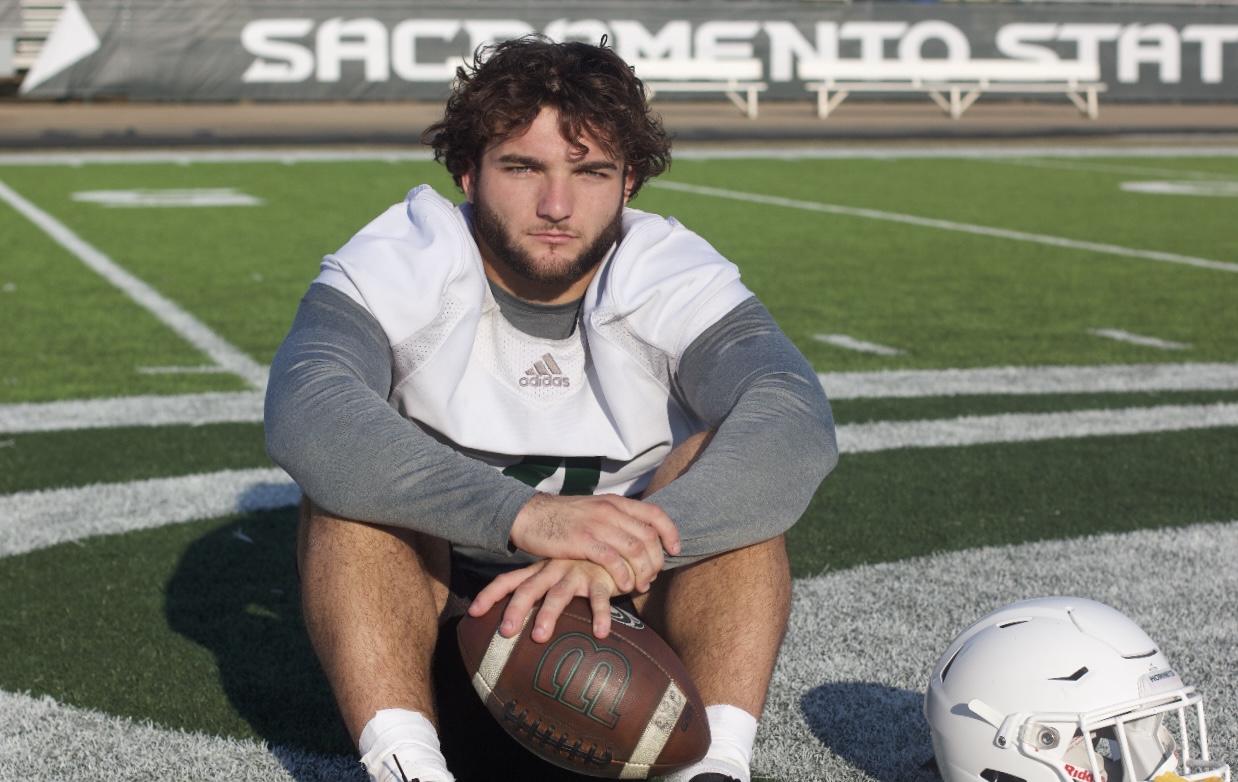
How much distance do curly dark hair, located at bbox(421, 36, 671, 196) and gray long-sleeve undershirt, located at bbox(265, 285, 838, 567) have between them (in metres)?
0.48

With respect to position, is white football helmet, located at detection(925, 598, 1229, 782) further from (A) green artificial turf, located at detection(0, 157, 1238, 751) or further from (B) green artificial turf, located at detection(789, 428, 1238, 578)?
(B) green artificial turf, located at detection(789, 428, 1238, 578)

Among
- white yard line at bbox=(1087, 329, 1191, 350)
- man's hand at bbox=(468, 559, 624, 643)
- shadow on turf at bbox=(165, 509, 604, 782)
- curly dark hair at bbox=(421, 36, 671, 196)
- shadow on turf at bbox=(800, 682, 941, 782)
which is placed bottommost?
shadow on turf at bbox=(800, 682, 941, 782)

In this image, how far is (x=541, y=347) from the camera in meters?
3.12

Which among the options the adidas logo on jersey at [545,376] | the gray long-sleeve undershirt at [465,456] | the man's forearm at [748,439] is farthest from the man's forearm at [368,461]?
the adidas logo on jersey at [545,376]

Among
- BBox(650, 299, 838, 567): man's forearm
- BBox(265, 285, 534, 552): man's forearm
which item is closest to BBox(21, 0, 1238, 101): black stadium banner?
BBox(650, 299, 838, 567): man's forearm

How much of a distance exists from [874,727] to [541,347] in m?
0.98

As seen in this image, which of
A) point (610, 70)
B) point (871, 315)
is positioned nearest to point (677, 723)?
point (610, 70)

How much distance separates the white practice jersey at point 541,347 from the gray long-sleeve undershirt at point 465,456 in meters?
0.08

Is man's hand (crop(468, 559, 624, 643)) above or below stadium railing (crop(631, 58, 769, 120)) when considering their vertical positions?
below

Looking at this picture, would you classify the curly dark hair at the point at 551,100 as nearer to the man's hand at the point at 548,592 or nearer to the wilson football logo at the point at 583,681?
the man's hand at the point at 548,592

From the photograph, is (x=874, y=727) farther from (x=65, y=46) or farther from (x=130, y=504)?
(x=65, y=46)

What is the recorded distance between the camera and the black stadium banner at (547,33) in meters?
21.8

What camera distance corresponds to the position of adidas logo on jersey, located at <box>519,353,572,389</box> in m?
3.10

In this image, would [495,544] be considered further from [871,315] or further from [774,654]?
[871,315]
